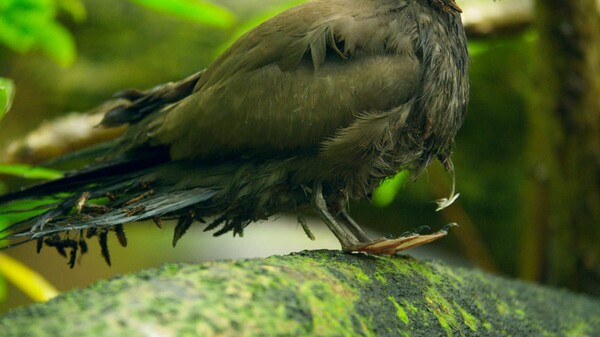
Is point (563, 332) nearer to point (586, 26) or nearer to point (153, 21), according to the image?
point (586, 26)

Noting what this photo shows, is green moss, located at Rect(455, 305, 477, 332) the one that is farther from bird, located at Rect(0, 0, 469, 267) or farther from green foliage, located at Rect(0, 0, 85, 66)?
green foliage, located at Rect(0, 0, 85, 66)

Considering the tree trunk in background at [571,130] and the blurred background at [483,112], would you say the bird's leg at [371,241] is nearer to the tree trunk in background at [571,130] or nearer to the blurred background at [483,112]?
the blurred background at [483,112]

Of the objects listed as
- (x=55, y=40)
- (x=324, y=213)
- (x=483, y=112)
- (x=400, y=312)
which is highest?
(x=55, y=40)

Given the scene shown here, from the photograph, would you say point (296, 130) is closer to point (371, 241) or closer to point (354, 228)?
point (371, 241)

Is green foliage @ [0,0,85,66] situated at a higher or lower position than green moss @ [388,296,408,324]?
higher

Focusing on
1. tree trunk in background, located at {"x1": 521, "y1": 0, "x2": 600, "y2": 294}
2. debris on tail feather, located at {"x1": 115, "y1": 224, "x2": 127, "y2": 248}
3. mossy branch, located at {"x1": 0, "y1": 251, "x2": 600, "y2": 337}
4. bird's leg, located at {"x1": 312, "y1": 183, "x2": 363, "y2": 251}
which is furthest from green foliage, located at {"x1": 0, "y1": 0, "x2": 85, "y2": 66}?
tree trunk in background, located at {"x1": 521, "y1": 0, "x2": 600, "y2": 294}

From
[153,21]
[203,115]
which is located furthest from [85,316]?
[153,21]

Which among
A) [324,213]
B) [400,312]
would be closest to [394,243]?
[324,213]

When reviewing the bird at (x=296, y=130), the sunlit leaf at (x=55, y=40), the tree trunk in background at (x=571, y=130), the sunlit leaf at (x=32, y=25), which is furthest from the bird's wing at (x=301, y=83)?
the tree trunk in background at (x=571, y=130)
